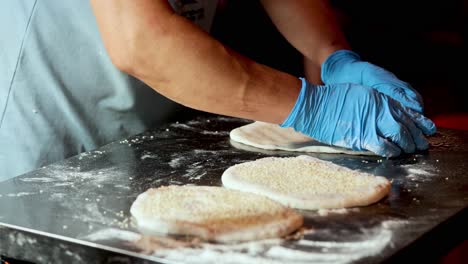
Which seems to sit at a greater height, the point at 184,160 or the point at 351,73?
the point at 351,73

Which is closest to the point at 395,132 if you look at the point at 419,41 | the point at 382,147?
the point at 382,147

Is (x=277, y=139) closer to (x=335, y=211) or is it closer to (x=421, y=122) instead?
(x=421, y=122)

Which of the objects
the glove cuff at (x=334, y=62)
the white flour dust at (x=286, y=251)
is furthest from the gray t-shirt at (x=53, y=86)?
the white flour dust at (x=286, y=251)

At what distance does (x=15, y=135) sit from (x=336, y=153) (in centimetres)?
100

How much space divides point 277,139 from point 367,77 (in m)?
0.39

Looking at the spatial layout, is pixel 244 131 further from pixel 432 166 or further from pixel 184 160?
pixel 432 166

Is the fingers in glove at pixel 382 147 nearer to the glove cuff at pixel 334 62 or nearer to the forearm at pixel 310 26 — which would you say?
the glove cuff at pixel 334 62

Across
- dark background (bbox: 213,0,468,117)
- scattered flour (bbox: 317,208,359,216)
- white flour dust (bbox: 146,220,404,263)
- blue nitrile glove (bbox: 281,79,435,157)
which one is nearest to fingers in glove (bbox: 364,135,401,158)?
blue nitrile glove (bbox: 281,79,435,157)

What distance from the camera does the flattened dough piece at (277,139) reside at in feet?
7.36

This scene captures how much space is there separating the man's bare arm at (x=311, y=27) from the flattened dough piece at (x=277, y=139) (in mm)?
517

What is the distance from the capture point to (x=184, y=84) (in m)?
1.99

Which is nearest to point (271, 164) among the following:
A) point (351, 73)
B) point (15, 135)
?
point (351, 73)

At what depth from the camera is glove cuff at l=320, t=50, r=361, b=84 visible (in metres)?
2.64

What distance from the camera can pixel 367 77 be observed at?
2.48 m
